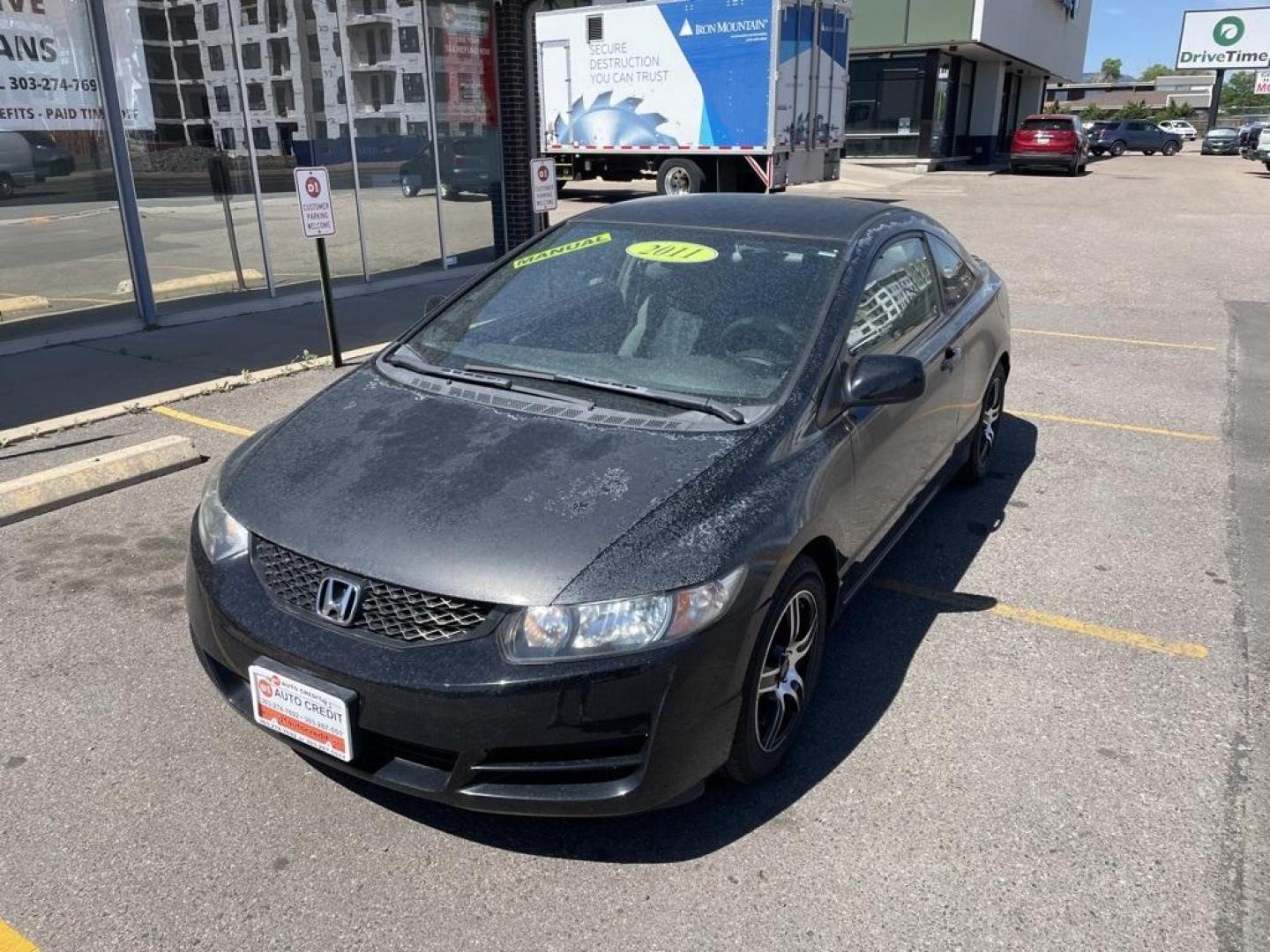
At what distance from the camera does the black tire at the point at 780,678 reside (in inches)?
107

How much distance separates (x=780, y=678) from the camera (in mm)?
2932

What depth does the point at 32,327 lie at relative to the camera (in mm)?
8125

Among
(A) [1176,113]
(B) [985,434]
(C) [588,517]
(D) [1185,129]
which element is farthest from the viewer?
(A) [1176,113]

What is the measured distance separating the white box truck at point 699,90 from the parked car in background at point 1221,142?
1493 inches

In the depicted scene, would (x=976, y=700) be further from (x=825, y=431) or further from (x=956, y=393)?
(x=956, y=393)

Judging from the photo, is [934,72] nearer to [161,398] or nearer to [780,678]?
[161,398]

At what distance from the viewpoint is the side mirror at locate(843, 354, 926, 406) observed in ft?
10.6

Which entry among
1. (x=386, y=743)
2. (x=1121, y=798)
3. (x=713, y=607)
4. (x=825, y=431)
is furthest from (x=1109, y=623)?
(x=386, y=743)

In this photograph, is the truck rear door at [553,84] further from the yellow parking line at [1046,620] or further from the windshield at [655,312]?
the yellow parking line at [1046,620]

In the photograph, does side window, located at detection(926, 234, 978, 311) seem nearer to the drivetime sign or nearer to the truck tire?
the truck tire

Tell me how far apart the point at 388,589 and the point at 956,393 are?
9.68ft

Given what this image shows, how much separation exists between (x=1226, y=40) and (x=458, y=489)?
68.3 m

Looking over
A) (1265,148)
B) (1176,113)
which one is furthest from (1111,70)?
(1265,148)

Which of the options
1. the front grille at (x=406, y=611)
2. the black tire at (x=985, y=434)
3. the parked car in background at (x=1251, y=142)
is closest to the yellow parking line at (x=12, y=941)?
the front grille at (x=406, y=611)
